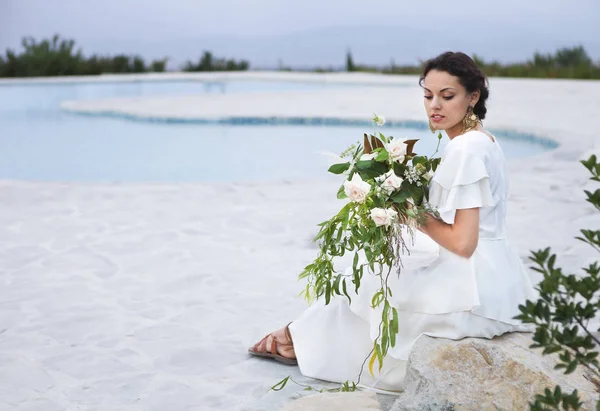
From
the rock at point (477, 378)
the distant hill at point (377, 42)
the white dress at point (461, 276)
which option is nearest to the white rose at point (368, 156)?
the white dress at point (461, 276)

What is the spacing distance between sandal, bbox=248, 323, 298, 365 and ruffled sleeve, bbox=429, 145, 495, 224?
3.21 ft

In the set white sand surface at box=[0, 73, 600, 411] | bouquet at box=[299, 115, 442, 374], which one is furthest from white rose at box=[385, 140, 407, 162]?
white sand surface at box=[0, 73, 600, 411]

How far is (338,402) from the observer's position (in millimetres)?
2801

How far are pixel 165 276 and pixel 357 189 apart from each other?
88.1 inches

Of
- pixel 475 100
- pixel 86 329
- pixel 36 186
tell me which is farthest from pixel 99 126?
pixel 475 100

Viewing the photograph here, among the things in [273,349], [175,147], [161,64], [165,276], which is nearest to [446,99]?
[273,349]

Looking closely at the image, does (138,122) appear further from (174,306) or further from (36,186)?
(174,306)

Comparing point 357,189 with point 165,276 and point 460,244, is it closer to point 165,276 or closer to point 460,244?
point 460,244

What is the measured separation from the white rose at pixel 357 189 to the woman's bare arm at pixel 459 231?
232 mm

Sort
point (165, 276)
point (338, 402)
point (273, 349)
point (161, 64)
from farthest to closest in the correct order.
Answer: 1. point (161, 64)
2. point (165, 276)
3. point (273, 349)
4. point (338, 402)

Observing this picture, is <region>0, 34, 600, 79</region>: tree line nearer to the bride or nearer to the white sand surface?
the white sand surface

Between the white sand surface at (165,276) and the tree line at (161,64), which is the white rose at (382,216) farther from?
the tree line at (161,64)

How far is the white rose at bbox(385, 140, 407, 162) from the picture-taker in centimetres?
261

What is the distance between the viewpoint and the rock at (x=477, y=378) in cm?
245
